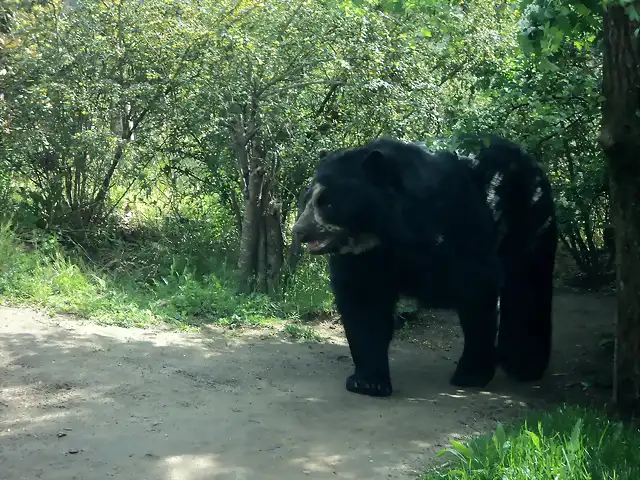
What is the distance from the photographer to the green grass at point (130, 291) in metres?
7.61

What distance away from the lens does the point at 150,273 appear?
920cm

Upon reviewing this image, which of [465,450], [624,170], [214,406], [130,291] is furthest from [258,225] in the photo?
[465,450]

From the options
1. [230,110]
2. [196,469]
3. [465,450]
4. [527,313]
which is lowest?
[196,469]

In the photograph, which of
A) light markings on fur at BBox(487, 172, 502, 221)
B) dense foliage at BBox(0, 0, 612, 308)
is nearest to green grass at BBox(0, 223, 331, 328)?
dense foliage at BBox(0, 0, 612, 308)

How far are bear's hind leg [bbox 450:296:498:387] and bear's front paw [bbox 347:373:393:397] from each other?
806 millimetres

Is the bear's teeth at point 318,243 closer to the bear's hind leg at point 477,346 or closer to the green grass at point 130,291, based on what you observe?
the bear's hind leg at point 477,346

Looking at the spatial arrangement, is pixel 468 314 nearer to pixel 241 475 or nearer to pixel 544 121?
pixel 544 121

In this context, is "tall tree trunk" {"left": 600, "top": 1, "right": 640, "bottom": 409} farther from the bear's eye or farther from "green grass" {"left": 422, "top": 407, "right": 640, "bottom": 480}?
the bear's eye

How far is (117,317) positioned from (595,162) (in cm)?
533

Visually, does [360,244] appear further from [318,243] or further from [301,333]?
[301,333]

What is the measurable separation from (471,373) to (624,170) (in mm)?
2284

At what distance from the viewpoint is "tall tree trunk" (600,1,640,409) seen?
16.1 ft

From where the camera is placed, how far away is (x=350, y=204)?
5910 millimetres

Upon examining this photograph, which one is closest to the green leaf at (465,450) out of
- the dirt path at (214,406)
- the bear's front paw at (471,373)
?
the dirt path at (214,406)
